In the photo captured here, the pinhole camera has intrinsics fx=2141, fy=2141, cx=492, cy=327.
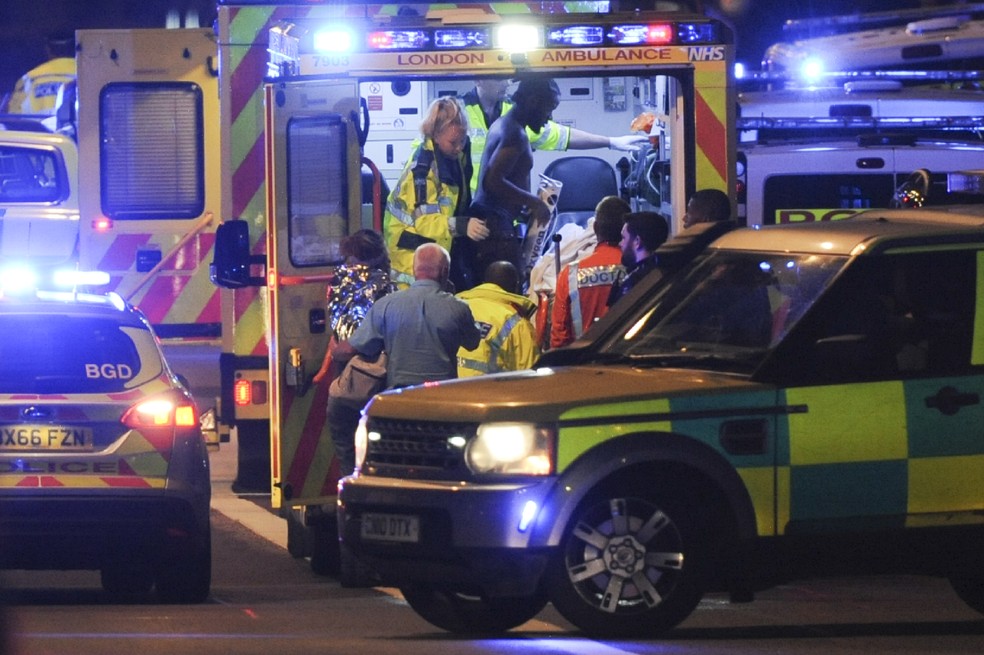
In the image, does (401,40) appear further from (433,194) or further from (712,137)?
(433,194)

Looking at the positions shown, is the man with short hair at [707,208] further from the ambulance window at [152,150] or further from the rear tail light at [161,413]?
the ambulance window at [152,150]

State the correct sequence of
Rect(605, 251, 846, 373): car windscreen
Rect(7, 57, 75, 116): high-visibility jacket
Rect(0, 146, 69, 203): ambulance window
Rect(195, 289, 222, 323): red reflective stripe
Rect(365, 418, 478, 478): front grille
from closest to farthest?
Rect(365, 418, 478, 478): front grille, Rect(605, 251, 846, 373): car windscreen, Rect(195, 289, 222, 323): red reflective stripe, Rect(0, 146, 69, 203): ambulance window, Rect(7, 57, 75, 116): high-visibility jacket

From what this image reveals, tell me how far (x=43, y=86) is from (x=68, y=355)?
46.4 ft

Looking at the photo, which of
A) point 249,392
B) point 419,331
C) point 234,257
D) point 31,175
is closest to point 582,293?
point 419,331

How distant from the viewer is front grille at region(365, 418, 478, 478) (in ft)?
24.5

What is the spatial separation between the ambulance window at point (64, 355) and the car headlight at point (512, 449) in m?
2.23

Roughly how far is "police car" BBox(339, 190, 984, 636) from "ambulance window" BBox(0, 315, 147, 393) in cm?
162

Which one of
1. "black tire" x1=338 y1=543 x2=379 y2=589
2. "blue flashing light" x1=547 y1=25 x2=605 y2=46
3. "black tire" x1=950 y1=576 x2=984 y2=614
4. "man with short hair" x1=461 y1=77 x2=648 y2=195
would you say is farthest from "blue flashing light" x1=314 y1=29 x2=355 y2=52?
"black tire" x1=950 y1=576 x2=984 y2=614

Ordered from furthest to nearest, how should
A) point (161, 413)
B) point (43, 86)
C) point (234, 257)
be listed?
1. point (43, 86)
2. point (234, 257)
3. point (161, 413)

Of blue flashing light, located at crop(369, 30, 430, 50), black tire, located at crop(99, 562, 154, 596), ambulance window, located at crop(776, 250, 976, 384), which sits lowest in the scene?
black tire, located at crop(99, 562, 154, 596)

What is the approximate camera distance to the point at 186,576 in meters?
9.31

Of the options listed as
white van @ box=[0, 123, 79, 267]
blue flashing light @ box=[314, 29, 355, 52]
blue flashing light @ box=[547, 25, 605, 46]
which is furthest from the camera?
white van @ box=[0, 123, 79, 267]

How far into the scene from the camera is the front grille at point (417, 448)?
24.5 feet

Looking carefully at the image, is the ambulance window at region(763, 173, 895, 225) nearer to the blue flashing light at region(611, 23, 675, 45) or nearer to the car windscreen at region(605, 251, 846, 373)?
the blue flashing light at region(611, 23, 675, 45)
